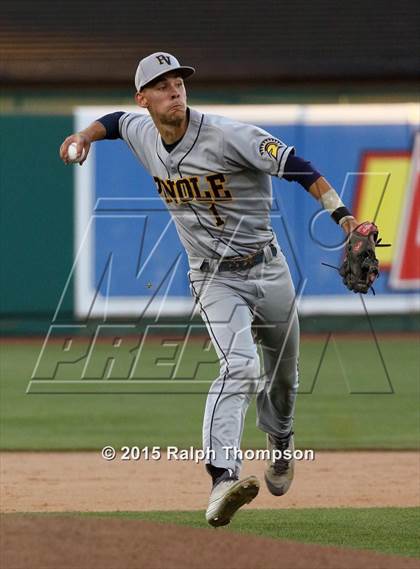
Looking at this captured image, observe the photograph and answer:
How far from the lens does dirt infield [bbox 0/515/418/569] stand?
17.5 ft

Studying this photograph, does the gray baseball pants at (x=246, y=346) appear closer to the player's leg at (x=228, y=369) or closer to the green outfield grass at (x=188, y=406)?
the player's leg at (x=228, y=369)

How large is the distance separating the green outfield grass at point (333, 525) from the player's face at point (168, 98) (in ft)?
6.76

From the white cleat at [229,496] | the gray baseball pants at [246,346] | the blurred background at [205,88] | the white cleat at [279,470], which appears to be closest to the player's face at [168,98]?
the gray baseball pants at [246,346]

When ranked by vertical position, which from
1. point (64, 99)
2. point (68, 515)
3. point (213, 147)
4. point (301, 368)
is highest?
point (213, 147)

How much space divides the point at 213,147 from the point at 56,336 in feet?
33.8

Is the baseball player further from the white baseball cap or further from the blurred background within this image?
the blurred background

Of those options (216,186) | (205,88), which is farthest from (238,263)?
(205,88)

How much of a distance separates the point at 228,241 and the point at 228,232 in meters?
0.04

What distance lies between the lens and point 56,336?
1581 centimetres

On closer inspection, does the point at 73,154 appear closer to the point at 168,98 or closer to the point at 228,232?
the point at 168,98

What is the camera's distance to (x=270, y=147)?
219 inches

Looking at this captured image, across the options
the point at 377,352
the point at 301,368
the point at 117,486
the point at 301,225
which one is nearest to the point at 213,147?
the point at 117,486

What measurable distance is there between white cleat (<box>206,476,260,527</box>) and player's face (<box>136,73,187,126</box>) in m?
1.66

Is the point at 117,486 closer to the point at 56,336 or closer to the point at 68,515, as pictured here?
the point at 68,515
